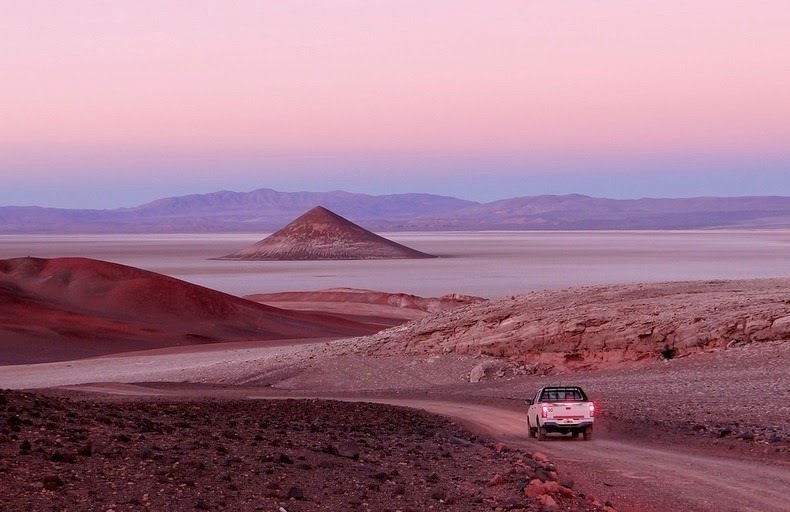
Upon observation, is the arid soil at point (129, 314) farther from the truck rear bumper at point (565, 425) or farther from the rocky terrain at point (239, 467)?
the rocky terrain at point (239, 467)

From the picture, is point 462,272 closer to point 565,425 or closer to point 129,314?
point 129,314

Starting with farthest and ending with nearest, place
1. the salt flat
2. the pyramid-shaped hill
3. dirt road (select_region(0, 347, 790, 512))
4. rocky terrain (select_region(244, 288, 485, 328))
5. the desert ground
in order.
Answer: the pyramid-shaped hill, the salt flat, rocky terrain (select_region(244, 288, 485, 328)), dirt road (select_region(0, 347, 790, 512)), the desert ground

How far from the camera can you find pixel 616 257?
15000 centimetres

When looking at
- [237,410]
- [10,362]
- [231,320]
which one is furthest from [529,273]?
[237,410]

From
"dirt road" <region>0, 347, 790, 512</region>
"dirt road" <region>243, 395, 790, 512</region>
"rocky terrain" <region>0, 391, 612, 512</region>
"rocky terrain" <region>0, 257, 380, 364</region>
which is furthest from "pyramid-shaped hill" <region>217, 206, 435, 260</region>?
"rocky terrain" <region>0, 391, 612, 512</region>

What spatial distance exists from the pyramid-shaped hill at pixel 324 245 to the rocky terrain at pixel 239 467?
146885 millimetres

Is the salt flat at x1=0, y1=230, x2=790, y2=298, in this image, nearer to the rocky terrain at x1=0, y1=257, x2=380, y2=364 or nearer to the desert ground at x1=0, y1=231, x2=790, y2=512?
the rocky terrain at x1=0, y1=257, x2=380, y2=364

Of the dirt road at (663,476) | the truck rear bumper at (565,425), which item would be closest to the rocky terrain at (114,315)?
the truck rear bumper at (565,425)

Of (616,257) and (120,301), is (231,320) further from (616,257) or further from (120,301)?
(616,257)

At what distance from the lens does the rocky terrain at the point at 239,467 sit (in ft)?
31.8

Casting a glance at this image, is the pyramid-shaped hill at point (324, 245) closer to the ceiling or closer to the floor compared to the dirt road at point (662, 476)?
closer to the ceiling

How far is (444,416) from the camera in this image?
67.2 feet

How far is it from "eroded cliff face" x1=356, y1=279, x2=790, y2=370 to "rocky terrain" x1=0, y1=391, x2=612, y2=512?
511 inches

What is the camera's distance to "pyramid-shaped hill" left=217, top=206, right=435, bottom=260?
6447 inches
